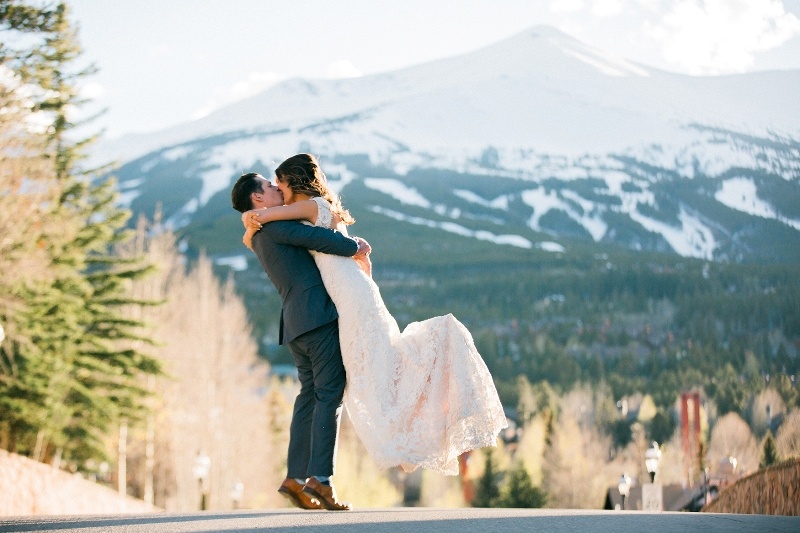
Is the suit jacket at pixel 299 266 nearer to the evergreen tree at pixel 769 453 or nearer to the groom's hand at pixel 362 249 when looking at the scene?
the groom's hand at pixel 362 249

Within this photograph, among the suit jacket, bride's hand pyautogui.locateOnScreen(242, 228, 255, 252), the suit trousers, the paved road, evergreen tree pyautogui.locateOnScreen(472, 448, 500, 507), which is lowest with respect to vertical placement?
evergreen tree pyautogui.locateOnScreen(472, 448, 500, 507)

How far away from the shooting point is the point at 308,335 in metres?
7.75

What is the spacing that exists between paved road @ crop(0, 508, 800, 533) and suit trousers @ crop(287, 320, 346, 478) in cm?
32

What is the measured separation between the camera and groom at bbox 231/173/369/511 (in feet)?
25.1

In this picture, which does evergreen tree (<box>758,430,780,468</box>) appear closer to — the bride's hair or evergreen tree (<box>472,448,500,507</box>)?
the bride's hair

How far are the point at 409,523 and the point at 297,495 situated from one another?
1.06m

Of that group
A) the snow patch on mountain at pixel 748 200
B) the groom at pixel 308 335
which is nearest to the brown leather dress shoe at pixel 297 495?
the groom at pixel 308 335

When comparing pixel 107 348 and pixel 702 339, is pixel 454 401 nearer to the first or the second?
pixel 107 348

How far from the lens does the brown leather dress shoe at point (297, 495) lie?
7691 millimetres

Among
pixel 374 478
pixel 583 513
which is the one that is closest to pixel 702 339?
pixel 374 478

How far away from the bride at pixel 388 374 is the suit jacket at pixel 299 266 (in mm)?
66

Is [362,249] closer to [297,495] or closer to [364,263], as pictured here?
[364,263]

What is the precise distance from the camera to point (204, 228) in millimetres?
194000

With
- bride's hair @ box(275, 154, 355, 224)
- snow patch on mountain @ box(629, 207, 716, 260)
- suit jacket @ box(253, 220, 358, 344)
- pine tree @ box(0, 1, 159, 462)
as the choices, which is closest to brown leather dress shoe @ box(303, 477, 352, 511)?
suit jacket @ box(253, 220, 358, 344)
